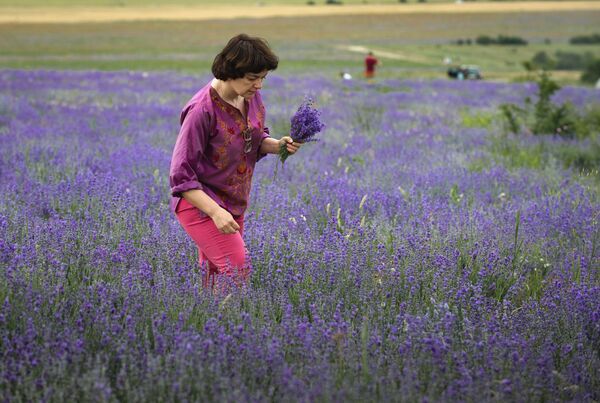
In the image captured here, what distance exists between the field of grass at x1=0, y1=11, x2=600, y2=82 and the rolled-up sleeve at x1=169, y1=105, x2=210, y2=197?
2593cm

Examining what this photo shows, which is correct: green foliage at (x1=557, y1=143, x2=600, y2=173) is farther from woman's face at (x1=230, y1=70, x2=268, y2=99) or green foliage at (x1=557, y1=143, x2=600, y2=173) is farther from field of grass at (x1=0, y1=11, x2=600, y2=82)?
field of grass at (x1=0, y1=11, x2=600, y2=82)

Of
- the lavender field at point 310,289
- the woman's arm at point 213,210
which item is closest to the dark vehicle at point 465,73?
the lavender field at point 310,289

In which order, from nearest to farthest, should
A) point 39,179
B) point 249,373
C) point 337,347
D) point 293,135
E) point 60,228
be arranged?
point 249,373
point 337,347
point 293,135
point 60,228
point 39,179

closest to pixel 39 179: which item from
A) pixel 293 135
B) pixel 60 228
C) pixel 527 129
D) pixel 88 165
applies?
pixel 88 165

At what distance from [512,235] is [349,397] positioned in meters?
2.85

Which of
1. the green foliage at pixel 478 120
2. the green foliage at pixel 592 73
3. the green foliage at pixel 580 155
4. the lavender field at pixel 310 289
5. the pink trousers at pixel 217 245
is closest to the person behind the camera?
the lavender field at pixel 310 289

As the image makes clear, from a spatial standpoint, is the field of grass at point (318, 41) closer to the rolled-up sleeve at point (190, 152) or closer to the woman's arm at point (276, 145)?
the woman's arm at point (276, 145)

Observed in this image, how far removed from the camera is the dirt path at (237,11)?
72.8m

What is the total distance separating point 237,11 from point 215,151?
8453 cm

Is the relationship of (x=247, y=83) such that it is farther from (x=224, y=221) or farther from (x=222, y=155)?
(x=224, y=221)

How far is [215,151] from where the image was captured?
12.1ft

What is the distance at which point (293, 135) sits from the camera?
3996 millimetres

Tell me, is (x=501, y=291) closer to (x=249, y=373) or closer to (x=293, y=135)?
(x=293, y=135)

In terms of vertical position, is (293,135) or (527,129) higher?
(293,135)
